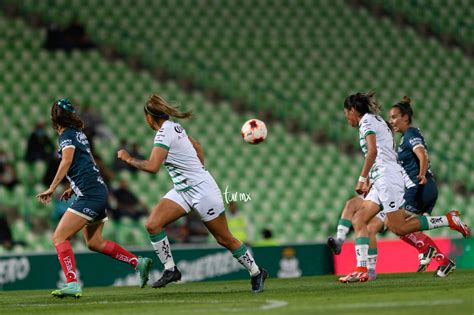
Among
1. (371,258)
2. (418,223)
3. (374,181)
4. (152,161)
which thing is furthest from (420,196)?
(152,161)

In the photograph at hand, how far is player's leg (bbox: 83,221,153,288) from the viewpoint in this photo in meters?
11.8

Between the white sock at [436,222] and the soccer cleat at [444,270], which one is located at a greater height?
the white sock at [436,222]

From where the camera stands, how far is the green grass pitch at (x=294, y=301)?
8.81 m

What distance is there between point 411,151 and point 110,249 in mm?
4291

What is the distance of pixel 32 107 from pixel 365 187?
34.7ft

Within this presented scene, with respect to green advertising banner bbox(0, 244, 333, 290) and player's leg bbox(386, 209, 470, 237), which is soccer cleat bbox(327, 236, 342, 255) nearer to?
player's leg bbox(386, 209, 470, 237)

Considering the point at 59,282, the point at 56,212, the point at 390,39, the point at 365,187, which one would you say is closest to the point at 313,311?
the point at 365,187

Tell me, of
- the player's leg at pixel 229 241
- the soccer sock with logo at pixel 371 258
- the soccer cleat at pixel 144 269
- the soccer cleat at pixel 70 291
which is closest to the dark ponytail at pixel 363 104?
the soccer sock with logo at pixel 371 258

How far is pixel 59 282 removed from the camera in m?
16.5

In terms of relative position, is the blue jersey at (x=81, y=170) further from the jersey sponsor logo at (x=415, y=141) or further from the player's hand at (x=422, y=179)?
the jersey sponsor logo at (x=415, y=141)

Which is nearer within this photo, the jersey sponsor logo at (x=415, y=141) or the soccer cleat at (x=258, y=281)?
the soccer cleat at (x=258, y=281)

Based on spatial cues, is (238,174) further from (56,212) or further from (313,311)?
(313,311)

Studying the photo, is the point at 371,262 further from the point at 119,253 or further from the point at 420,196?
the point at 119,253

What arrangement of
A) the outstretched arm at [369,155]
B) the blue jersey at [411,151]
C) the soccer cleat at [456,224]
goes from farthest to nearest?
the blue jersey at [411,151]
the soccer cleat at [456,224]
the outstretched arm at [369,155]
